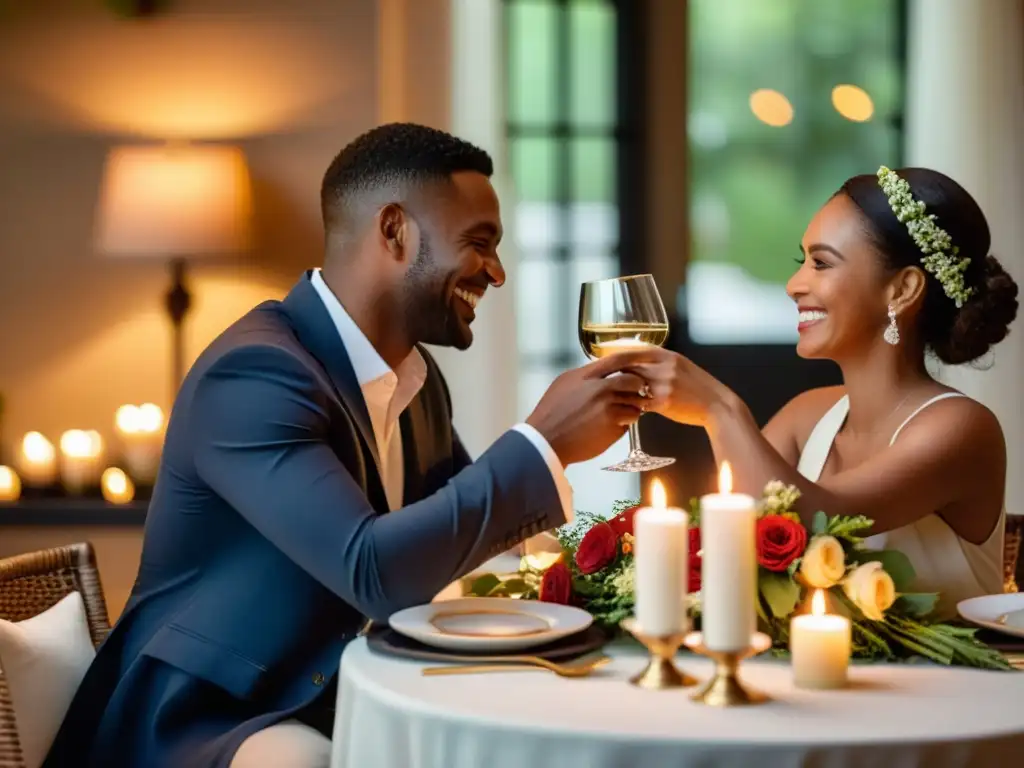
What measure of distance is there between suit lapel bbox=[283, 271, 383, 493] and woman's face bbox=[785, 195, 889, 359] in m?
0.80

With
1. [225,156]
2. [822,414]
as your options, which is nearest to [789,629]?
[822,414]

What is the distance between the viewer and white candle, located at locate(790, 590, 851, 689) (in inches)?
58.3

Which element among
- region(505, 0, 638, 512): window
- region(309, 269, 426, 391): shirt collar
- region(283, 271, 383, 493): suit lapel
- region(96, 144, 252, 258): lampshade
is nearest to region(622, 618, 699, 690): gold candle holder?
region(283, 271, 383, 493): suit lapel

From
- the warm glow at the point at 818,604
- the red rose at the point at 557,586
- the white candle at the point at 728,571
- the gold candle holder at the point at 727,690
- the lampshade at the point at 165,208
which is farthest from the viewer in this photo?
the lampshade at the point at 165,208

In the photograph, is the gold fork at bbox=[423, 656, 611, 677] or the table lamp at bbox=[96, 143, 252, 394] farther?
the table lamp at bbox=[96, 143, 252, 394]

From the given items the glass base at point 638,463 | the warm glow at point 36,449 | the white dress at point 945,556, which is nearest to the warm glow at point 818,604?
the glass base at point 638,463

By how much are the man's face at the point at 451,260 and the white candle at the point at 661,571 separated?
0.88 metres

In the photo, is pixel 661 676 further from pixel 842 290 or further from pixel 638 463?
pixel 842 290

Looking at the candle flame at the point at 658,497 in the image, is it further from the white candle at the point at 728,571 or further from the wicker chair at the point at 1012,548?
the wicker chair at the point at 1012,548

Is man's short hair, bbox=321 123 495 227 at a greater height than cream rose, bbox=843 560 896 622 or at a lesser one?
greater

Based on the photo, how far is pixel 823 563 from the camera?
5.32ft

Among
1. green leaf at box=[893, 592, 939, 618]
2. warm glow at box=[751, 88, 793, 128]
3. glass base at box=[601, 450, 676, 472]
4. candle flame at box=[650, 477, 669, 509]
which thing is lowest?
green leaf at box=[893, 592, 939, 618]

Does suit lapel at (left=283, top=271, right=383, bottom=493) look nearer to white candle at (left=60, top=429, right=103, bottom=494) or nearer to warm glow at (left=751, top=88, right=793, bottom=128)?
white candle at (left=60, top=429, right=103, bottom=494)

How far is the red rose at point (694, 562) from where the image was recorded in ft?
5.55
